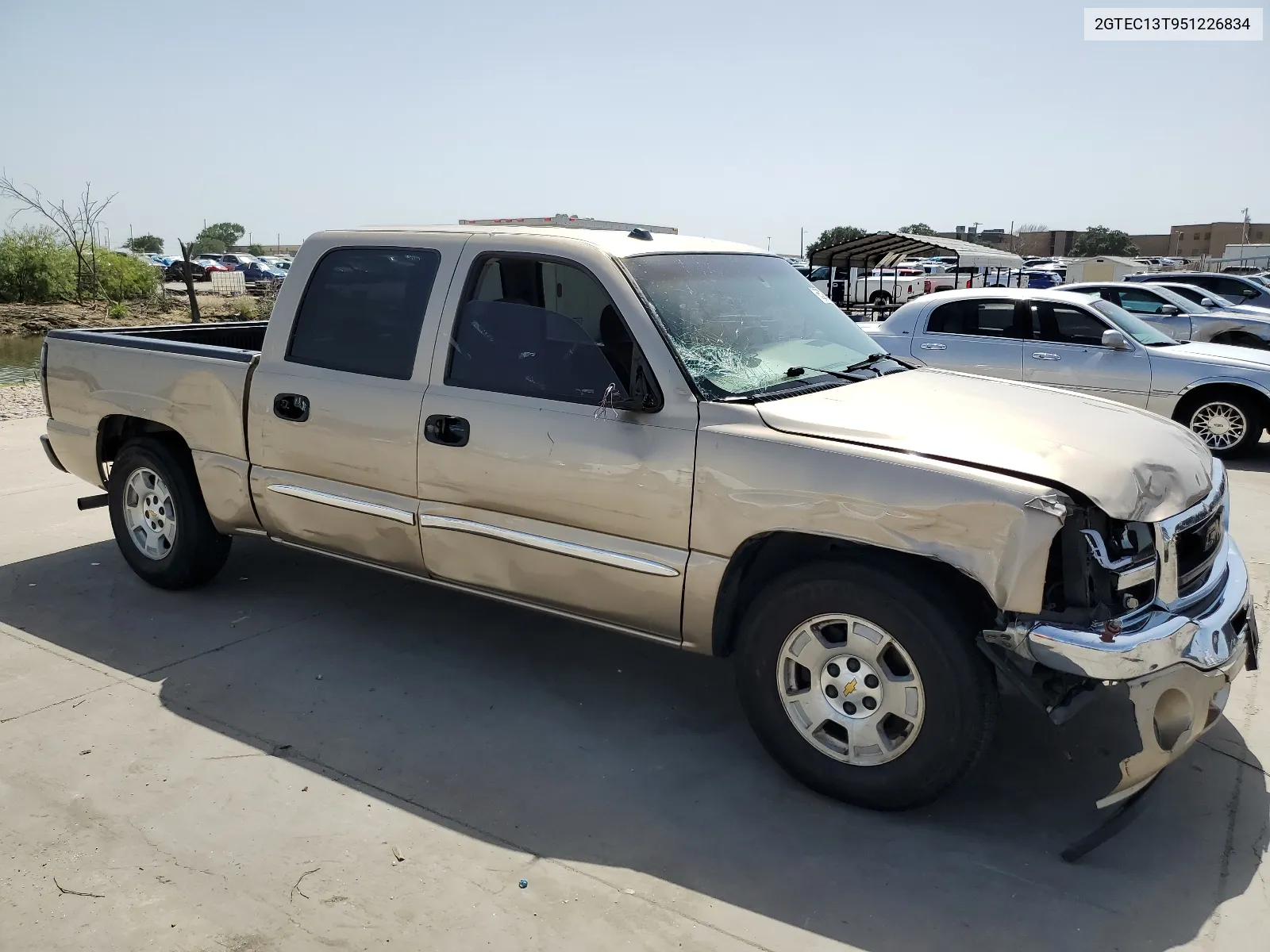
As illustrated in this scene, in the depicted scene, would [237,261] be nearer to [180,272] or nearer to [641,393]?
[180,272]

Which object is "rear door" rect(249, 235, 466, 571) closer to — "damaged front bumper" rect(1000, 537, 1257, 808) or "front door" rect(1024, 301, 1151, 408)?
"damaged front bumper" rect(1000, 537, 1257, 808)

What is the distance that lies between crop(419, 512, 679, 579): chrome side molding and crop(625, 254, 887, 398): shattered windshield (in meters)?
0.67

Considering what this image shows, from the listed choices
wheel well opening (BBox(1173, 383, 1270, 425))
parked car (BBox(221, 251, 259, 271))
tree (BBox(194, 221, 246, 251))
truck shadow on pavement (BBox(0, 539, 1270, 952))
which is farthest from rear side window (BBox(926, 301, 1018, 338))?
tree (BBox(194, 221, 246, 251))

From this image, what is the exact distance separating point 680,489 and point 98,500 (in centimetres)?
394

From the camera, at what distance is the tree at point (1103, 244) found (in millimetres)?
90562

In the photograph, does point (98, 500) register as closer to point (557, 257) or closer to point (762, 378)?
point (557, 257)

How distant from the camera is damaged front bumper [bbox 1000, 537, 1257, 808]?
2934mm

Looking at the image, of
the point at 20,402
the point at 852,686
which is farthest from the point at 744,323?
the point at 20,402

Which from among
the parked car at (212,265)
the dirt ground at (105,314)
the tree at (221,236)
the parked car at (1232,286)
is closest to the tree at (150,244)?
the tree at (221,236)

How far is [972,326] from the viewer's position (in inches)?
396

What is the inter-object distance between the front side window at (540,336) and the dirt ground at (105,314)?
894 inches

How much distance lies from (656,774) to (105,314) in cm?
2884

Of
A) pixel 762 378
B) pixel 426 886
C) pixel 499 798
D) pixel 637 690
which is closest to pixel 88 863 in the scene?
pixel 426 886

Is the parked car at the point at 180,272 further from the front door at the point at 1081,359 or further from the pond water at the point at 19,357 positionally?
the front door at the point at 1081,359
